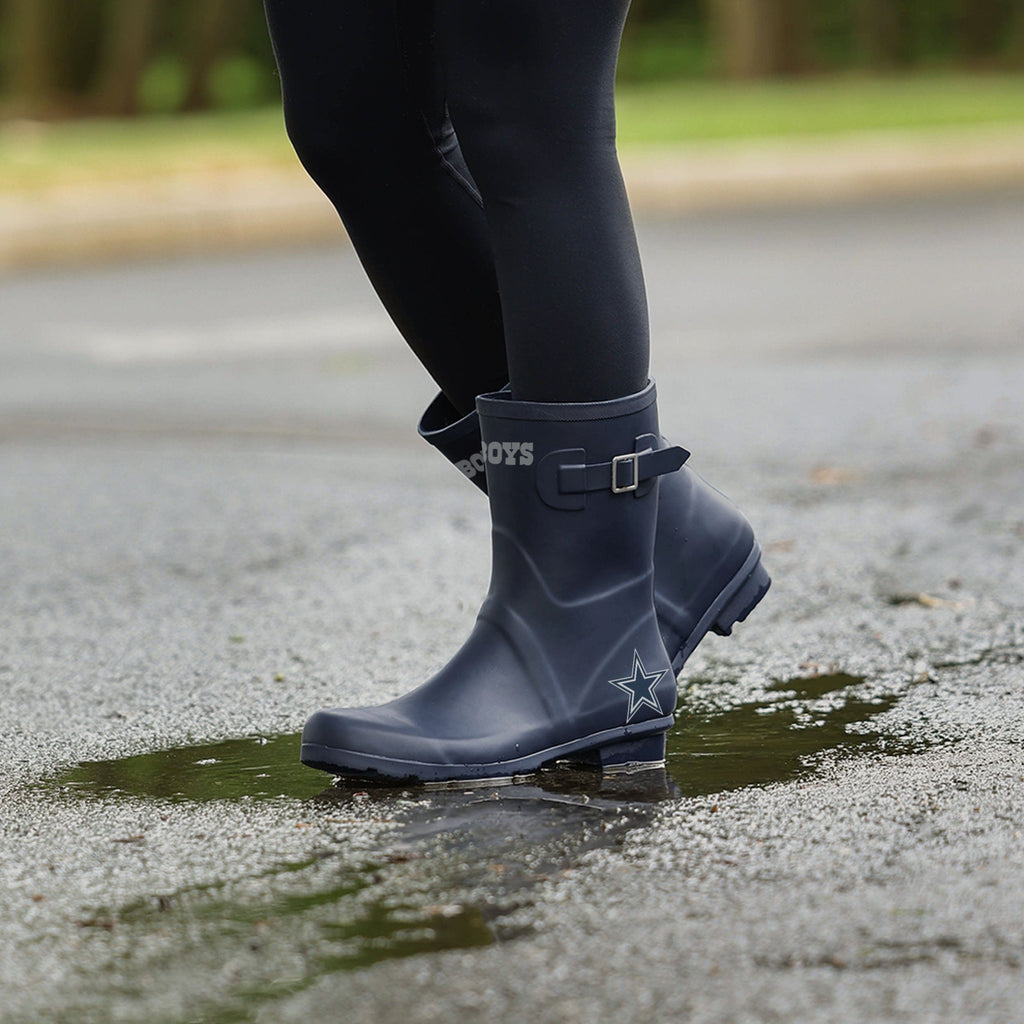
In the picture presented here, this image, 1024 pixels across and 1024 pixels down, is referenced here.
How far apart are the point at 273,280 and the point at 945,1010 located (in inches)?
282

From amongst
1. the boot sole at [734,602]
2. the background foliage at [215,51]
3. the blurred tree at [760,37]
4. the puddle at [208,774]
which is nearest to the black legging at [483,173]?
the boot sole at [734,602]

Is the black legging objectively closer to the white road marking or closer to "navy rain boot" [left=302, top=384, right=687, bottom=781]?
"navy rain boot" [left=302, top=384, right=687, bottom=781]

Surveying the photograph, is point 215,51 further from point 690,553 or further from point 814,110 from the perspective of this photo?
point 690,553

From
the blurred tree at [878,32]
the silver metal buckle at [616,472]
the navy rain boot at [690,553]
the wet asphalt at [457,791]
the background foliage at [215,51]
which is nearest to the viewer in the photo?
the wet asphalt at [457,791]

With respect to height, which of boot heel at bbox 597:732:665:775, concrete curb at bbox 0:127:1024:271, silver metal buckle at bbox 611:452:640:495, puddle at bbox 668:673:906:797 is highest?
concrete curb at bbox 0:127:1024:271

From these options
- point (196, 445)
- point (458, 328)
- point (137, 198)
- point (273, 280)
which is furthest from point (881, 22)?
point (458, 328)

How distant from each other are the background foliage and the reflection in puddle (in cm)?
2112

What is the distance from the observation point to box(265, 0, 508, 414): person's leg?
6.14 ft

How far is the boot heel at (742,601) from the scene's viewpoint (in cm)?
207

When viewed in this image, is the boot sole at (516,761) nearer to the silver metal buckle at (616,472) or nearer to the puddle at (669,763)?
the puddle at (669,763)

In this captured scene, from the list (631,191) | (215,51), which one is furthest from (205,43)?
(631,191)

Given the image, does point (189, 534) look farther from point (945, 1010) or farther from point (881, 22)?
point (881, 22)

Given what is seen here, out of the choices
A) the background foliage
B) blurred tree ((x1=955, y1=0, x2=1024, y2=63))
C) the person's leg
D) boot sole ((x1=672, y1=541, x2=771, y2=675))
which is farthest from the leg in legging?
blurred tree ((x1=955, y1=0, x2=1024, y2=63))

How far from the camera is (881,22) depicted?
97.3 feet
